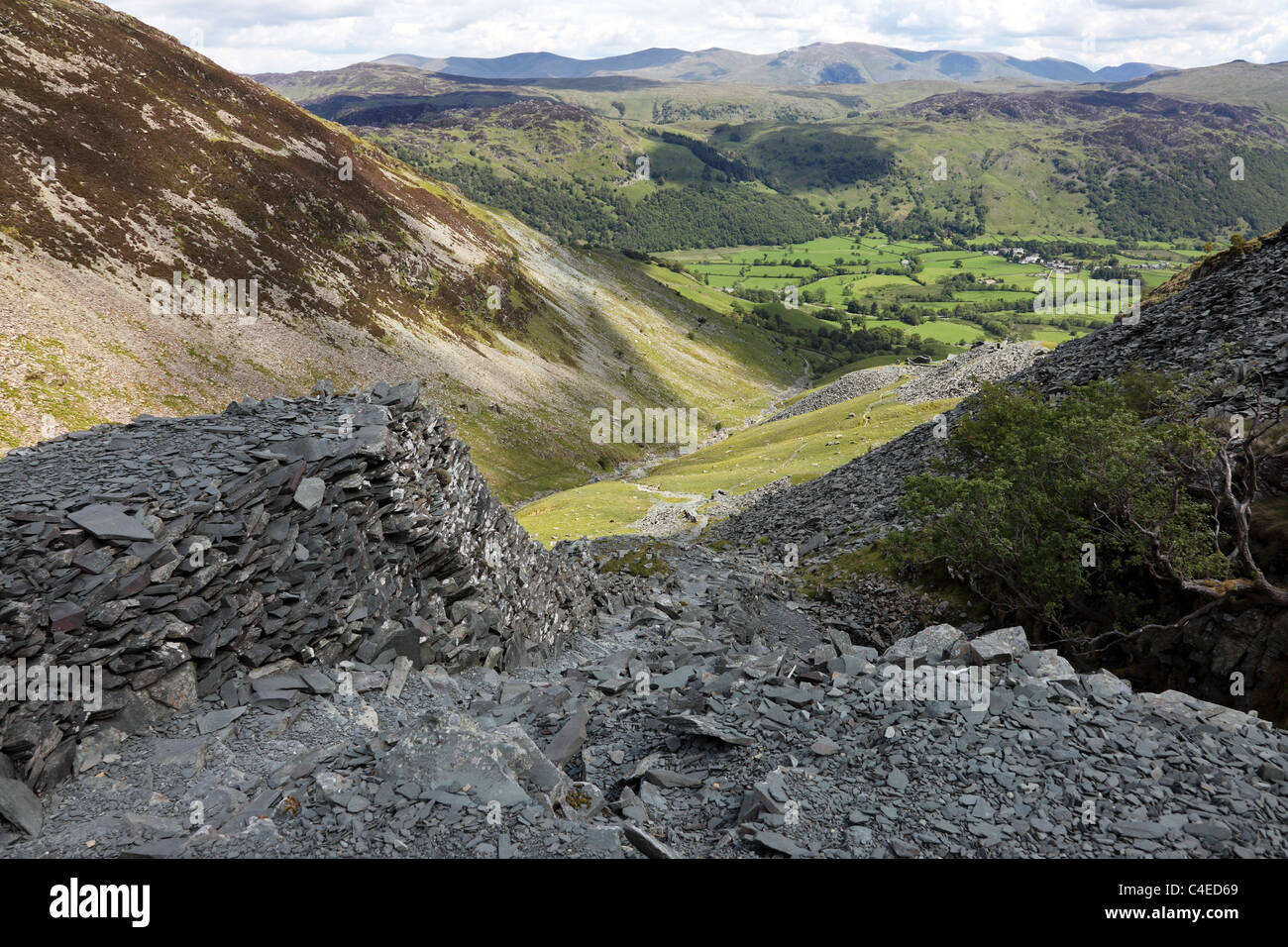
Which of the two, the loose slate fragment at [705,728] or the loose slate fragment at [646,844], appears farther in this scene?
the loose slate fragment at [705,728]

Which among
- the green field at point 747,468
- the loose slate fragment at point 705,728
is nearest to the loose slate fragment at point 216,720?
the loose slate fragment at point 705,728

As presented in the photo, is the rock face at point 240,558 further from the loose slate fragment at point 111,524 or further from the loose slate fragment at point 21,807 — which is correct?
the loose slate fragment at point 21,807

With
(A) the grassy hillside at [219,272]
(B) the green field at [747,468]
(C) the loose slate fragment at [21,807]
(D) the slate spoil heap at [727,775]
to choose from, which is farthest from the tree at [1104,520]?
(A) the grassy hillside at [219,272]

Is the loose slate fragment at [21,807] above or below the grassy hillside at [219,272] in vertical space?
below

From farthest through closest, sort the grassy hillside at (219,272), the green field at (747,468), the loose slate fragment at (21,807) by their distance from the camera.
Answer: the grassy hillside at (219,272) < the green field at (747,468) < the loose slate fragment at (21,807)

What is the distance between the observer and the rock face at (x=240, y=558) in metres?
17.0

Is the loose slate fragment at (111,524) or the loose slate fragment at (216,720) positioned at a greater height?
the loose slate fragment at (111,524)

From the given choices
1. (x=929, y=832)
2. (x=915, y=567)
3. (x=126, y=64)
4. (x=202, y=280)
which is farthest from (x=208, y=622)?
(x=126, y=64)

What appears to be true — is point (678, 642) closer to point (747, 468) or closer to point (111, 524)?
point (111, 524)

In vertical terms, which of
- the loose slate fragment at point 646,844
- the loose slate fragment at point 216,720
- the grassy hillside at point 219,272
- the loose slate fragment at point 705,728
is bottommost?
the loose slate fragment at point 646,844

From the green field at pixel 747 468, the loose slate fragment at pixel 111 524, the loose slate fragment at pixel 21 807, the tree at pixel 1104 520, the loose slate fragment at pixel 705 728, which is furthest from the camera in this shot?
the green field at pixel 747 468

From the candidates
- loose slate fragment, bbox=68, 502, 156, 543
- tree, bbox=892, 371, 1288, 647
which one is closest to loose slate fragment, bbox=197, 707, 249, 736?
loose slate fragment, bbox=68, 502, 156, 543

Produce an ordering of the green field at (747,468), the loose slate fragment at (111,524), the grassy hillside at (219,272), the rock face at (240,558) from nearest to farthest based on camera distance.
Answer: the rock face at (240,558), the loose slate fragment at (111,524), the green field at (747,468), the grassy hillside at (219,272)

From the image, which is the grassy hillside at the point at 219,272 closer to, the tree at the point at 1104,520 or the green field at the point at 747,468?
the green field at the point at 747,468
